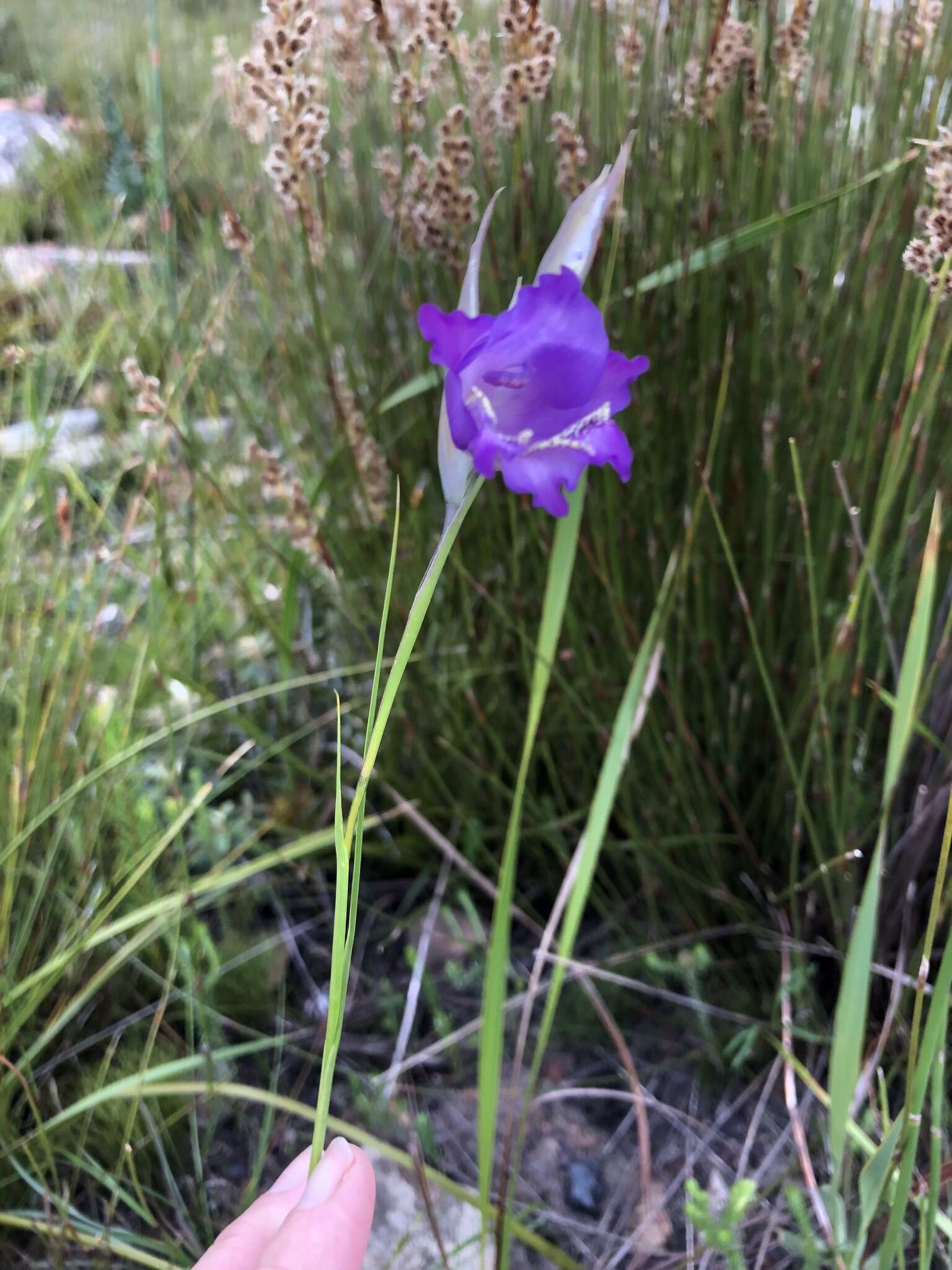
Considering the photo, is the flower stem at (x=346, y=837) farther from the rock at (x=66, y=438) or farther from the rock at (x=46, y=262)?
the rock at (x=46, y=262)

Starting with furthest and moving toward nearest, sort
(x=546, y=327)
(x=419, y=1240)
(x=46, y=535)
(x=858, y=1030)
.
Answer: (x=46, y=535) < (x=419, y=1240) < (x=858, y=1030) < (x=546, y=327)

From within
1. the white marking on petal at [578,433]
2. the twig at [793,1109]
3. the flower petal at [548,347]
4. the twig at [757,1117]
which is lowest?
the twig at [757,1117]

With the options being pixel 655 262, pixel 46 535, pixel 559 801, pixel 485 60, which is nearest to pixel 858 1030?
pixel 559 801

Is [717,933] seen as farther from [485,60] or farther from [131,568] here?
[131,568]

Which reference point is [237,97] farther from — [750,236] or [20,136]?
[20,136]

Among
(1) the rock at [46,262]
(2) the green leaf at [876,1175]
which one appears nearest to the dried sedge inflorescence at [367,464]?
(2) the green leaf at [876,1175]

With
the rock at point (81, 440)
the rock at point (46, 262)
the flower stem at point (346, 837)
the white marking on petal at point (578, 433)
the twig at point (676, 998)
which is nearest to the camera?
the flower stem at point (346, 837)
